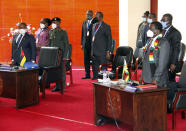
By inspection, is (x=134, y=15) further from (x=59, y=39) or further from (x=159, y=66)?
(x=159, y=66)

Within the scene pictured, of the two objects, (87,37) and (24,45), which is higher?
(87,37)

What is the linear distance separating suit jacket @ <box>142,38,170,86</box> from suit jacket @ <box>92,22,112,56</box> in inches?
123

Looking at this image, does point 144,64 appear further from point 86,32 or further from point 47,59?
point 86,32

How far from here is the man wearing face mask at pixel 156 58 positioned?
4395 millimetres

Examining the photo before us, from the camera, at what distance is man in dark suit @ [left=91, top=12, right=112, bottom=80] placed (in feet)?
25.5

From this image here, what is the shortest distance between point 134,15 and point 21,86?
5537 millimetres

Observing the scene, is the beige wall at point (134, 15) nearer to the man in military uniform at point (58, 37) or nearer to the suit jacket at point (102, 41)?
the suit jacket at point (102, 41)

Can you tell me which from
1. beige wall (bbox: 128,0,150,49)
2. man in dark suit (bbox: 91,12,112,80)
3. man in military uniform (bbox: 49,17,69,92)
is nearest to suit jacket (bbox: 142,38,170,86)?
man in military uniform (bbox: 49,17,69,92)

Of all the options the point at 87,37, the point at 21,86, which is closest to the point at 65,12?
the point at 87,37

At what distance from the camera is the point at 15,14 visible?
11.1 m

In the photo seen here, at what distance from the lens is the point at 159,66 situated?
4.43m

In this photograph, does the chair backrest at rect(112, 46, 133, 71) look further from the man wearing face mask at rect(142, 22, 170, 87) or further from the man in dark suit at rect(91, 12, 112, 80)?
the man wearing face mask at rect(142, 22, 170, 87)

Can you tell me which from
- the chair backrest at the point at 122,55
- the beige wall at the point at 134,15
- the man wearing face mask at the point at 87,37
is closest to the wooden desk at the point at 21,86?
the chair backrest at the point at 122,55

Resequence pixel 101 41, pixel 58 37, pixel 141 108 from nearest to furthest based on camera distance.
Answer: pixel 141 108
pixel 58 37
pixel 101 41
